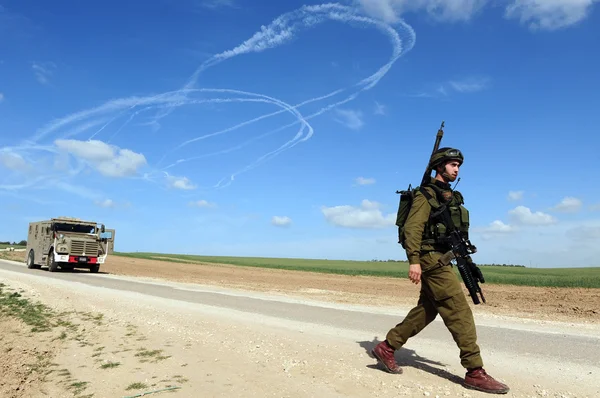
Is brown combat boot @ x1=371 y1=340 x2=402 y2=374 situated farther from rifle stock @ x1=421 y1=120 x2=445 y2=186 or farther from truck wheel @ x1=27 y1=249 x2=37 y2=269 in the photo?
truck wheel @ x1=27 y1=249 x2=37 y2=269

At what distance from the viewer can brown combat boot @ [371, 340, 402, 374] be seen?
5.34 metres

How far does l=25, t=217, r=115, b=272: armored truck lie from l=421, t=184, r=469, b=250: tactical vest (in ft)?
78.0

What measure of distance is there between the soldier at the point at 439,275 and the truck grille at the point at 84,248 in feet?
76.7

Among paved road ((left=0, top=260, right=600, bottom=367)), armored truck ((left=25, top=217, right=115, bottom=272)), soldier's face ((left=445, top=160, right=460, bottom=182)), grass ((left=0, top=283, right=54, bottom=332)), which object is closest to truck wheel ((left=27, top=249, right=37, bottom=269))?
armored truck ((left=25, top=217, right=115, bottom=272))

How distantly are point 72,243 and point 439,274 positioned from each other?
24.2 meters

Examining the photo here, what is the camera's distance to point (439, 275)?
5008 mm

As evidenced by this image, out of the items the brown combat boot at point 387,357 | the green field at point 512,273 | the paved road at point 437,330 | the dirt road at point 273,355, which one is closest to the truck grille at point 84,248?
the paved road at point 437,330

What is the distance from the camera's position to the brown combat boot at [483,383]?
4695 millimetres

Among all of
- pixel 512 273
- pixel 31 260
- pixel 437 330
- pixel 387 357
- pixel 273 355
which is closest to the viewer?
pixel 387 357

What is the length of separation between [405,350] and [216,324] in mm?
3690

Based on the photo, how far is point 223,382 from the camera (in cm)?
514

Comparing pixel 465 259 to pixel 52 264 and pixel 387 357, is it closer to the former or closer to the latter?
pixel 387 357

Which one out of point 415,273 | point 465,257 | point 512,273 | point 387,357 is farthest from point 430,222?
point 512,273

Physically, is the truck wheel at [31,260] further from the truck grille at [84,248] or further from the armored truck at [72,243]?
the truck grille at [84,248]
